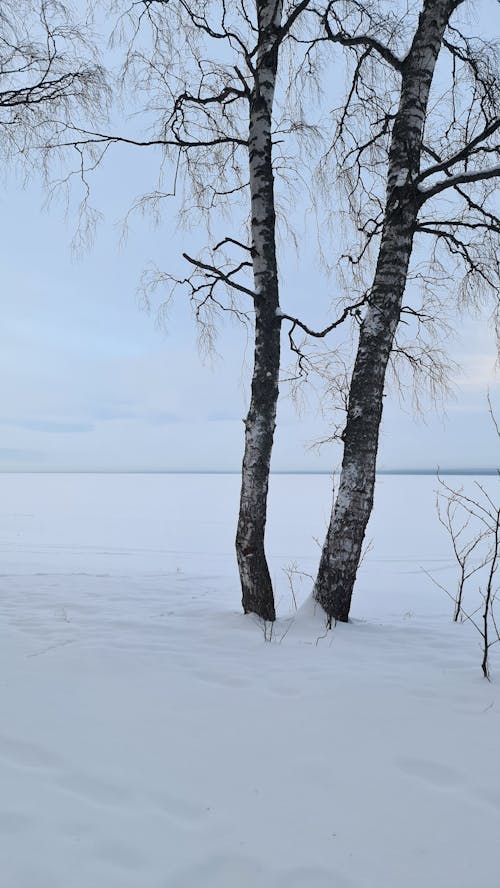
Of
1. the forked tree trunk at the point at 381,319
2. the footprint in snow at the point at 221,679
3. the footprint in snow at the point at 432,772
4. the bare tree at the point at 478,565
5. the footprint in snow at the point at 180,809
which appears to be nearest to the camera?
the footprint in snow at the point at 180,809

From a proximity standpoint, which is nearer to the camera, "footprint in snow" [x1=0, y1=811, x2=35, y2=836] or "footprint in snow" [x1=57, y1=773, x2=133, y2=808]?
"footprint in snow" [x1=0, y1=811, x2=35, y2=836]

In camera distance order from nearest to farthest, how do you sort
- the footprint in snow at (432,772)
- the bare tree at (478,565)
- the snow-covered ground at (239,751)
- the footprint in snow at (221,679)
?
1. the snow-covered ground at (239,751)
2. the footprint in snow at (432,772)
3. the footprint in snow at (221,679)
4. the bare tree at (478,565)

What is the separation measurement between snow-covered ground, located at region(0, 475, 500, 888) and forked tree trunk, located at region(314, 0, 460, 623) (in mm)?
706

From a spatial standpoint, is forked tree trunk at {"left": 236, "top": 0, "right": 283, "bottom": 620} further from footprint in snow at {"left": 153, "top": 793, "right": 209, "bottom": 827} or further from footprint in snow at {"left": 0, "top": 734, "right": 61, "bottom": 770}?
footprint in snow at {"left": 153, "top": 793, "right": 209, "bottom": 827}

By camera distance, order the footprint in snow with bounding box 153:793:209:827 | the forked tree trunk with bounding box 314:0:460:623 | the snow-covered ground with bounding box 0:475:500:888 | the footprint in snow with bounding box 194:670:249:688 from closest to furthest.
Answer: the snow-covered ground with bounding box 0:475:500:888
the footprint in snow with bounding box 153:793:209:827
the footprint in snow with bounding box 194:670:249:688
the forked tree trunk with bounding box 314:0:460:623

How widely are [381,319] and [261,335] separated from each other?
3.59 feet

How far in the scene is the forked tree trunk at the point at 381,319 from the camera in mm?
4605

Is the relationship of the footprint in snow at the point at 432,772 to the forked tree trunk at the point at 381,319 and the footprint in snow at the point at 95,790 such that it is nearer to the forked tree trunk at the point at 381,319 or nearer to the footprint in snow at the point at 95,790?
the footprint in snow at the point at 95,790

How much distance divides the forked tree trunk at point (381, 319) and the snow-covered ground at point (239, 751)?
71cm

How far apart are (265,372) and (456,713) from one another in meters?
3.05

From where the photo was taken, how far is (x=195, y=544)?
11.7 meters

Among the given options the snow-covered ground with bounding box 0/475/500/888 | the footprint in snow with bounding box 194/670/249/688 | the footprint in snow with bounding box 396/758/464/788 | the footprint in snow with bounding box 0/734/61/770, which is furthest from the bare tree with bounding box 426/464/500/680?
the footprint in snow with bounding box 0/734/61/770

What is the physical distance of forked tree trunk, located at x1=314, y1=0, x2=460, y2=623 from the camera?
4.61 metres

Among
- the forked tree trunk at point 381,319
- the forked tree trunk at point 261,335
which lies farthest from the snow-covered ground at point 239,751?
the forked tree trunk at point 381,319
